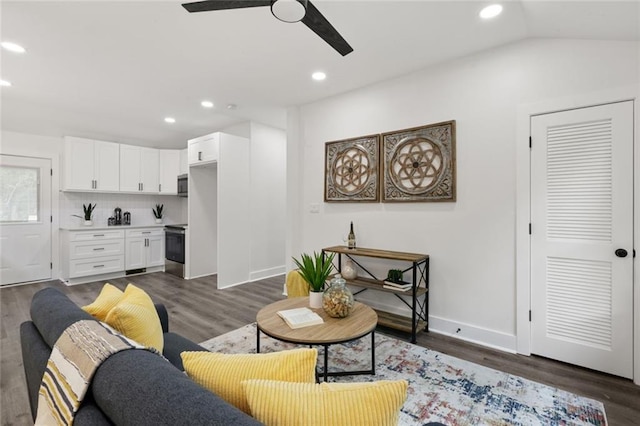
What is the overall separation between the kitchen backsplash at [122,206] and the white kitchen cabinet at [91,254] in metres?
0.51

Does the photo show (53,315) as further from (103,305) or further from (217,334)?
(217,334)

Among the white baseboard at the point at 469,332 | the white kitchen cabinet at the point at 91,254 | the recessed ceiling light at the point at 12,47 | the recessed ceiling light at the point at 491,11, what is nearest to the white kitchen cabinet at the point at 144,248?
the white kitchen cabinet at the point at 91,254

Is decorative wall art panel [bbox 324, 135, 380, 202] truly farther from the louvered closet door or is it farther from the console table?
the louvered closet door

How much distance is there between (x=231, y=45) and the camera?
2645 mm

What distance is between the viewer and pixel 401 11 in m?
2.20

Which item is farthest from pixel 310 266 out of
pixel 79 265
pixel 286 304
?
pixel 79 265

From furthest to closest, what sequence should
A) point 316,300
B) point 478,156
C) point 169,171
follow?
point 169,171 → point 478,156 → point 316,300

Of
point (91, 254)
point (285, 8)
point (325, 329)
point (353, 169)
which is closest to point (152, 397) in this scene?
point (325, 329)

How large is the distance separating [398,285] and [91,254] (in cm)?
508

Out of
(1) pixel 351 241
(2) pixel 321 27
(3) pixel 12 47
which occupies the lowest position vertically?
(1) pixel 351 241

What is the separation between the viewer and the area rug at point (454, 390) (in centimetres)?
179

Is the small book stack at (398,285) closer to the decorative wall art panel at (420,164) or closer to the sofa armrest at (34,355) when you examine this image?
the decorative wall art panel at (420,164)

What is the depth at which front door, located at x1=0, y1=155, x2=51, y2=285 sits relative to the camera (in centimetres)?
473

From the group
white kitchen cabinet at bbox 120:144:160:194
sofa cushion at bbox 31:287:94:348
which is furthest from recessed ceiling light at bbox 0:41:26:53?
white kitchen cabinet at bbox 120:144:160:194
